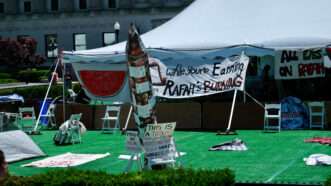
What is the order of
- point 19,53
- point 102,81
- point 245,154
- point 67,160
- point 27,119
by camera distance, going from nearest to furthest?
point 67,160 < point 245,154 < point 102,81 < point 27,119 < point 19,53

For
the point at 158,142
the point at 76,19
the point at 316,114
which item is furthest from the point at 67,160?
the point at 76,19

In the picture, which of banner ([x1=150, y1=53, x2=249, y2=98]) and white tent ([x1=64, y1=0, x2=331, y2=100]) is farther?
banner ([x1=150, y1=53, x2=249, y2=98])

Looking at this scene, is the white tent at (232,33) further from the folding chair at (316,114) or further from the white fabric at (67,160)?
the white fabric at (67,160)

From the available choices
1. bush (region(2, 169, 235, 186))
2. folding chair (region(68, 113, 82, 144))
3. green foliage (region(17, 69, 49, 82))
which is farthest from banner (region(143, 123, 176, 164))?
green foliage (region(17, 69, 49, 82))

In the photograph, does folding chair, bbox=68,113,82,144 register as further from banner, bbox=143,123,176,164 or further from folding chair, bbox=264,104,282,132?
banner, bbox=143,123,176,164

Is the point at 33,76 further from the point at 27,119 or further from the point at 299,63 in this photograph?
the point at 299,63

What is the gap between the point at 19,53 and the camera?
69375 mm

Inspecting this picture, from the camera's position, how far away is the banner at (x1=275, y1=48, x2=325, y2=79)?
67.3ft

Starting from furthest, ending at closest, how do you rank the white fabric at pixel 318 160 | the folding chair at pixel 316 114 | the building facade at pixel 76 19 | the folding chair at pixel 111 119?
the building facade at pixel 76 19 < the folding chair at pixel 111 119 < the folding chair at pixel 316 114 < the white fabric at pixel 318 160

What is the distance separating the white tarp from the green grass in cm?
36

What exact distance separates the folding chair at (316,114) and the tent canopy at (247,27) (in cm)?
200

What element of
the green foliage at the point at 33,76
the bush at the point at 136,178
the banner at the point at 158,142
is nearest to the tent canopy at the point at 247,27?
the banner at the point at 158,142

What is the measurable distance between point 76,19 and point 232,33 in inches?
2442

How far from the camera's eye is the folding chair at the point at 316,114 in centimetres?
1958
